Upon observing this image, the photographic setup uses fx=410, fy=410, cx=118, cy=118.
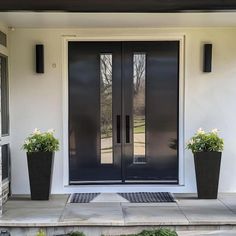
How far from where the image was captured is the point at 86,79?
5.91 meters

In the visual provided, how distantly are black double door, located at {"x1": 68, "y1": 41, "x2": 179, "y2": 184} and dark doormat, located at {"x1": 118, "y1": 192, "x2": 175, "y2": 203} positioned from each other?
25 cm

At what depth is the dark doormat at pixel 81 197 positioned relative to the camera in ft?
17.7

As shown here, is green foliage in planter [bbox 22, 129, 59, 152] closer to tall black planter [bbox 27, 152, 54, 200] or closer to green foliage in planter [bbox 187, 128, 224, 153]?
tall black planter [bbox 27, 152, 54, 200]

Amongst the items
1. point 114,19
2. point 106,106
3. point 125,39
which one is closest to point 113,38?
point 125,39

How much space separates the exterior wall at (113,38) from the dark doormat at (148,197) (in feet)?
0.37

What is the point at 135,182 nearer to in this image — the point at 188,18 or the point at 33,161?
the point at 33,161

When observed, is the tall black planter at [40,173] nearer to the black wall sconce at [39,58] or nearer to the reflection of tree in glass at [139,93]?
the black wall sconce at [39,58]

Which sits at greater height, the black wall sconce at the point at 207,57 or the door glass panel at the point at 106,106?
the black wall sconce at the point at 207,57

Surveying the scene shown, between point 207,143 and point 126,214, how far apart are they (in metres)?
1.48

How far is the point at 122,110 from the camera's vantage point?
5.93 meters

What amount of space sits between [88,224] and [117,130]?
1892 mm

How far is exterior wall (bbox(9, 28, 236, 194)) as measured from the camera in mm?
5789

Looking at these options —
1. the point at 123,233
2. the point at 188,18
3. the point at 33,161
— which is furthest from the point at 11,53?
the point at 123,233

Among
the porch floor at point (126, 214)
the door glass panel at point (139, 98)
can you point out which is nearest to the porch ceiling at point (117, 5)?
the door glass panel at point (139, 98)
